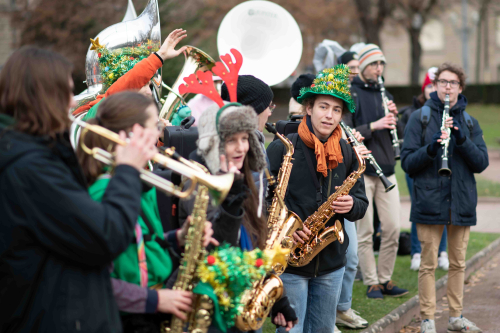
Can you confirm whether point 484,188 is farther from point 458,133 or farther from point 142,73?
point 142,73

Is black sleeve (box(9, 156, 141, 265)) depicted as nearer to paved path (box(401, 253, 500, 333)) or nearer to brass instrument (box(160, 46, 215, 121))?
brass instrument (box(160, 46, 215, 121))

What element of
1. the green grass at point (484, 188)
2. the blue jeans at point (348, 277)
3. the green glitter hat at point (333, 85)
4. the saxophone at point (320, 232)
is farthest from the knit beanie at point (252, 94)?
the green grass at point (484, 188)

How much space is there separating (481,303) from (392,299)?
105 cm

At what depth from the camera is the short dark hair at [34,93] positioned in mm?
1952

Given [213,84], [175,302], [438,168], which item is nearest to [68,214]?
[175,302]

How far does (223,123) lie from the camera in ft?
8.62

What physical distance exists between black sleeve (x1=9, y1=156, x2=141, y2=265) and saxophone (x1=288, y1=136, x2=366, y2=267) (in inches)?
70.3

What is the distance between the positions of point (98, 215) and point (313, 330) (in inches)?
86.7

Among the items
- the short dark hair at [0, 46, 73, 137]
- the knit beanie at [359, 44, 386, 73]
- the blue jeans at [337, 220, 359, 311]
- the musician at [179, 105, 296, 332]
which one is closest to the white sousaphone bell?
the knit beanie at [359, 44, 386, 73]

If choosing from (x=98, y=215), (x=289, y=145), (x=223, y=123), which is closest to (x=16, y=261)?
(x=98, y=215)

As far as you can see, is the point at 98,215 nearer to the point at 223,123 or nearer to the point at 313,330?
the point at 223,123

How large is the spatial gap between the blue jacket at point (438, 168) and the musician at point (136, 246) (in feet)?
9.83

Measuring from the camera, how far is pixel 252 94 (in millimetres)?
3363

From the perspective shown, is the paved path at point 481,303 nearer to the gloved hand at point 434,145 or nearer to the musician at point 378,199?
the musician at point 378,199
